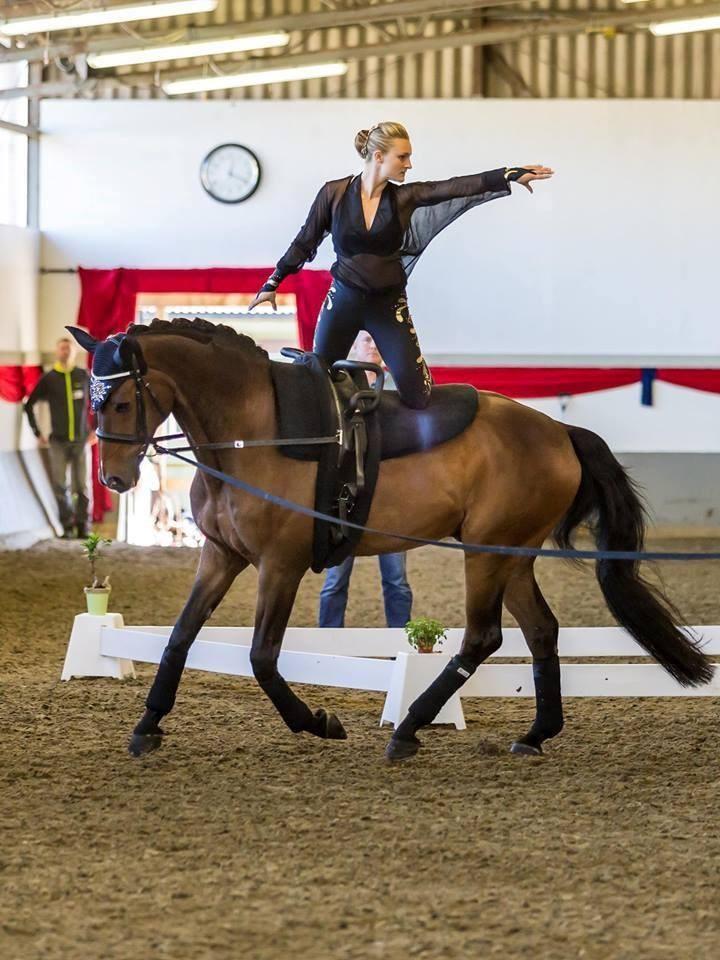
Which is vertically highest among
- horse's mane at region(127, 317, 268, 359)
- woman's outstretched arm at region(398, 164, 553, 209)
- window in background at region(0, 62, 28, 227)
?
window in background at region(0, 62, 28, 227)

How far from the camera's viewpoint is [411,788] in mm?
4316

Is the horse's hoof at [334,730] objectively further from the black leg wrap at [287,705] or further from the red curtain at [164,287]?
the red curtain at [164,287]

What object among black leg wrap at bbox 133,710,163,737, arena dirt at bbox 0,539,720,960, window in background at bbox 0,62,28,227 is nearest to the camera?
arena dirt at bbox 0,539,720,960

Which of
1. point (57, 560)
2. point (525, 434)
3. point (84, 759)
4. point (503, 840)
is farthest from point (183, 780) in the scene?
point (57, 560)

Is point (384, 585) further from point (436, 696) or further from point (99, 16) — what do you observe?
point (99, 16)

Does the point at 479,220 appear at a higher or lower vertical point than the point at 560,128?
lower

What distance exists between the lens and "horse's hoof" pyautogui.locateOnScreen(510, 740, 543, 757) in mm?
4824

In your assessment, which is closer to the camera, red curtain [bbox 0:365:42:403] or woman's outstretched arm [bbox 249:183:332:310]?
woman's outstretched arm [bbox 249:183:332:310]

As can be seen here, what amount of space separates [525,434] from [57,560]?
6.76 m

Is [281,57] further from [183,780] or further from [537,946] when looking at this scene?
[537,946]

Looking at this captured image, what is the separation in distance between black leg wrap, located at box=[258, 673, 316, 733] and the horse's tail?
115cm

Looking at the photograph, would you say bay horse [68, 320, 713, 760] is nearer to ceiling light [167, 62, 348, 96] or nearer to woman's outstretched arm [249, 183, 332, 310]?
woman's outstretched arm [249, 183, 332, 310]

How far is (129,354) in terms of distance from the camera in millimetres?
4426

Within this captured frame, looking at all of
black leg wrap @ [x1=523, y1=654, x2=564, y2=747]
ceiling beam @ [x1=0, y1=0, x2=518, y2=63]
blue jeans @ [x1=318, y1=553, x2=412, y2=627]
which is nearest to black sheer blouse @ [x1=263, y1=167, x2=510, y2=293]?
black leg wrap @ [x1=523, y1=654, x2=564, y2=747]
